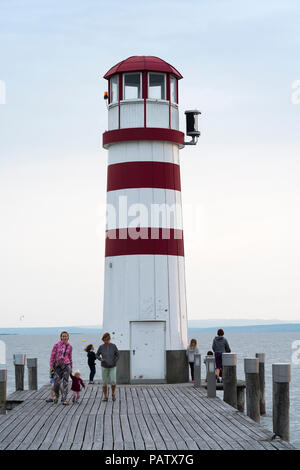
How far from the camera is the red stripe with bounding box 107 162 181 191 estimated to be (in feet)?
90.4

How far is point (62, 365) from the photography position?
21.8 metres

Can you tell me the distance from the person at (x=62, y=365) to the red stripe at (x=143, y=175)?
7274 millimetres

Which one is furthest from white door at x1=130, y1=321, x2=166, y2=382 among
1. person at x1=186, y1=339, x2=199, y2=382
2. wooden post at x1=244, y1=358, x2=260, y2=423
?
wooden post at x1=244, y1=358, x2=260, y2=423

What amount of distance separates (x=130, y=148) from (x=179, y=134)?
5.69 feet

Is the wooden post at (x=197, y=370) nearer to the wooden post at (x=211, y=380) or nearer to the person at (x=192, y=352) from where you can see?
the person at (x=192, y=352)

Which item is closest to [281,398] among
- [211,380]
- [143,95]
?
[211,380]

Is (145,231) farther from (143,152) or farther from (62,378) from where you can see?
(62,378)

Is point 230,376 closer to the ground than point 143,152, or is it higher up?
closer to the ground

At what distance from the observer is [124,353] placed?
27.1m

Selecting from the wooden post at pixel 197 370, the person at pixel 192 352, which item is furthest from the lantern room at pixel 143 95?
the wooden post at pixel 197 370

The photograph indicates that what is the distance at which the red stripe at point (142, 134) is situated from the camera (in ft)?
90.5

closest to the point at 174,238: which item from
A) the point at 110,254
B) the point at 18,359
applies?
the point at 110,254

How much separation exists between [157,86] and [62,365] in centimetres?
1070
